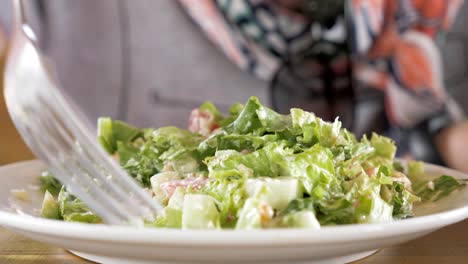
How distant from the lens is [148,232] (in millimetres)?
606

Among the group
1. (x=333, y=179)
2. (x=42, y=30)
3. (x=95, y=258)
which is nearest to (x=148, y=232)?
(x=95, y=258)

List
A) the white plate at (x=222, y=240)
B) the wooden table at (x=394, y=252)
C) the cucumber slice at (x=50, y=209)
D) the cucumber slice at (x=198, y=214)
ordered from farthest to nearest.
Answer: the cucumber slice at (x=50, y=209) → the wooden table at (x=394, y=252) → the cucumber slice at (x=198, y=214) → the white plate at (x=222, y=240)

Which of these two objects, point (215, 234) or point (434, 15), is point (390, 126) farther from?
point (215, 234)

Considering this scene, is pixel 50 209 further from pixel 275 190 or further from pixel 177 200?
pixel 275 190

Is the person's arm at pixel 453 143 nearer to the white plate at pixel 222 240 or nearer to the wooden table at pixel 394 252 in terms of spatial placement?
the wooden table at pixel 394 252

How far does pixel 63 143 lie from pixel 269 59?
2494mm

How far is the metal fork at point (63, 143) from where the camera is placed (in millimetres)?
764

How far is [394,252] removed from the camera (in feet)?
2.85

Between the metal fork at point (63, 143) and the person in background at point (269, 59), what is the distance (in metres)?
2.36

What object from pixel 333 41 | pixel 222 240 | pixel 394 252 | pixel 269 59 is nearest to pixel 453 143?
pixel 333 41

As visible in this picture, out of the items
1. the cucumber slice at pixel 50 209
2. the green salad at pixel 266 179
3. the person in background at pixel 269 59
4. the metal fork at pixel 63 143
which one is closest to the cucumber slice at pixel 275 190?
the green salad at pixel 266 179

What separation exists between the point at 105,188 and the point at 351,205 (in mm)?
316

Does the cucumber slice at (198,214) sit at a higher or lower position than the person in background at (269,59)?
lower

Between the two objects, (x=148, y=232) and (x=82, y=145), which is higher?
(x=82, y=145)
